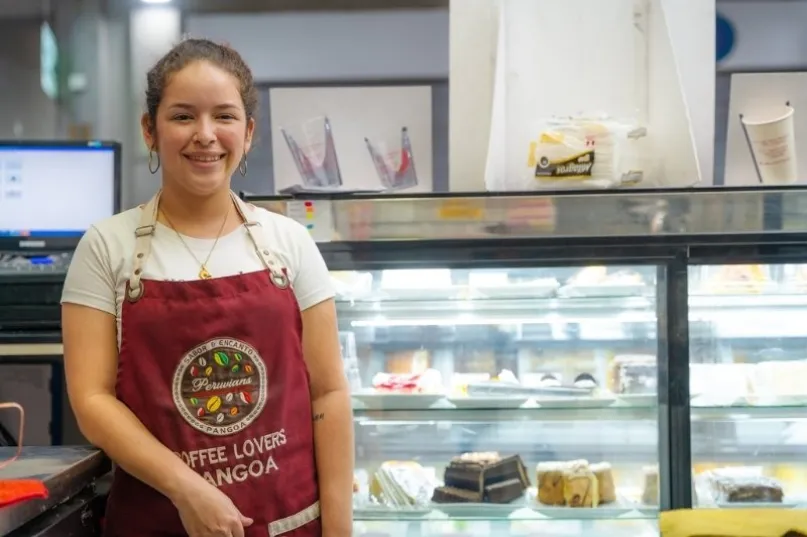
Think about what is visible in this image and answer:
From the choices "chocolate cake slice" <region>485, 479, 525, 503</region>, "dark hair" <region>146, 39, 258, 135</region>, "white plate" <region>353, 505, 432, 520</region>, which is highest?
"dark hair" <region>146, 39, 258, 135</region>

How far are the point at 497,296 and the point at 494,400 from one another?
0.99ft

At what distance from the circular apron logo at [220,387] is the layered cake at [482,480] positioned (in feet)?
3.56

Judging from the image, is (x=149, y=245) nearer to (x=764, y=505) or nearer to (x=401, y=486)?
(x=401, y=486)

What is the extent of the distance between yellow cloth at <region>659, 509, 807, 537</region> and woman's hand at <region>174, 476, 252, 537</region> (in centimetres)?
105

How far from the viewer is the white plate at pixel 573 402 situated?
7.45 feet

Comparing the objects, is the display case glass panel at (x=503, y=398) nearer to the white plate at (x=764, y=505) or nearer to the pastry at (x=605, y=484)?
the pastry at (x=605, y=484)

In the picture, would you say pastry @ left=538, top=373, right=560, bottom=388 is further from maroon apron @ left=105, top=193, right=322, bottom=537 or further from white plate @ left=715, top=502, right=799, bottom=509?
maroon apron @ left=105, top=193, right=322, bottom=537

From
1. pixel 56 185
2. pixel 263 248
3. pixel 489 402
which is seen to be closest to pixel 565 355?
pixel 489 402

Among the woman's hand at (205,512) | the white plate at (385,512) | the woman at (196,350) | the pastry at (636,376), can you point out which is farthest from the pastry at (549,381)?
the woman's hand at (205,512)

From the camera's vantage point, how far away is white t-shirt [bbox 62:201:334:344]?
131cm

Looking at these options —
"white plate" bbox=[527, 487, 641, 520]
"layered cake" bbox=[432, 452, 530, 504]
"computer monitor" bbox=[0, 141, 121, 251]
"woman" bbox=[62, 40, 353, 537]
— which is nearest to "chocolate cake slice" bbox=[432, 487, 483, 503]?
"layered cake" bbox=[432, 452, 530, 504]

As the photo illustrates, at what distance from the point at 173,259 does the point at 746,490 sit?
1724 mm

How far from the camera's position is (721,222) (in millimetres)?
1962

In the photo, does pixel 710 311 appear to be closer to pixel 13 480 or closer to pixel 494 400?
pixel 494 400
